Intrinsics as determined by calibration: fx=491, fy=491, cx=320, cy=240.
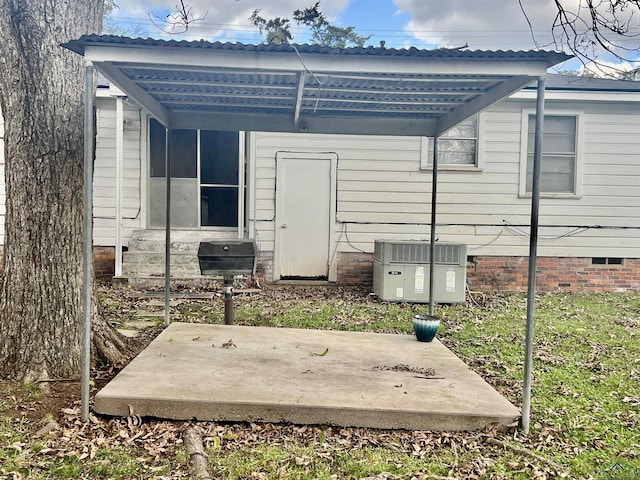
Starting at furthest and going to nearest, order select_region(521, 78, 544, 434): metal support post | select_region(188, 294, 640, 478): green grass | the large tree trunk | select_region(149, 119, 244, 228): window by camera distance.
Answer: select_region(149, 119, 244, 228): window → the large tree trunk → select_region(521, 78, 544, 434): metal support post → select_region(188, 294, 640, 478): green grass

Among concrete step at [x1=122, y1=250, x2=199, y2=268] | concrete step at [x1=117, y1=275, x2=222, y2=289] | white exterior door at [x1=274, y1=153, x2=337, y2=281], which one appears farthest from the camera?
white exterior door at [x1=274, y1=153, x2=337, y2=281]

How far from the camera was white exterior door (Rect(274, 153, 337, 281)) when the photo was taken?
865cm

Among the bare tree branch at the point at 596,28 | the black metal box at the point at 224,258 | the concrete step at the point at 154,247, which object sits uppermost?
the bare tree branch at the point at 596,28

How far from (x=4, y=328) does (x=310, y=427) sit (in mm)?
2413

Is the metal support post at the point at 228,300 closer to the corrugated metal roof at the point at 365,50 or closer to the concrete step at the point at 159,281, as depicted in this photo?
the corrugated metal roof at the point at 365,50

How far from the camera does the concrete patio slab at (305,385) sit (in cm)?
314

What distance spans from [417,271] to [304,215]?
226cm

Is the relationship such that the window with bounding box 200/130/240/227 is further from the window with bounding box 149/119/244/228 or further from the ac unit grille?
the ac unit grille

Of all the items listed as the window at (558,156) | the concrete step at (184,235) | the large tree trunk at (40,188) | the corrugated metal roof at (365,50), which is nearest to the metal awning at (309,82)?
the corrugated metal roof at (365,50)

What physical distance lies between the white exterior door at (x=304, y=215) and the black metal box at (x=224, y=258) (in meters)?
3.83

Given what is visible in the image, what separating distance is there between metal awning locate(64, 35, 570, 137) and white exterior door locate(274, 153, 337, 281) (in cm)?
333

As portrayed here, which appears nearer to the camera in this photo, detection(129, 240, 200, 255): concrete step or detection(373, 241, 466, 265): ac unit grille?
detection(373, 241, 466, 265): ac unit grille

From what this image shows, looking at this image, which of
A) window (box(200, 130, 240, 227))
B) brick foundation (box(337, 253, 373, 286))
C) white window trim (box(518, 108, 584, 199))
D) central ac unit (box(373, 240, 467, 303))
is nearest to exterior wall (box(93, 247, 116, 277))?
window (box(200, 130, 240, 227))

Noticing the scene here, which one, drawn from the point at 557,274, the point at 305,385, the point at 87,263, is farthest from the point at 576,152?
the point at 87,263
